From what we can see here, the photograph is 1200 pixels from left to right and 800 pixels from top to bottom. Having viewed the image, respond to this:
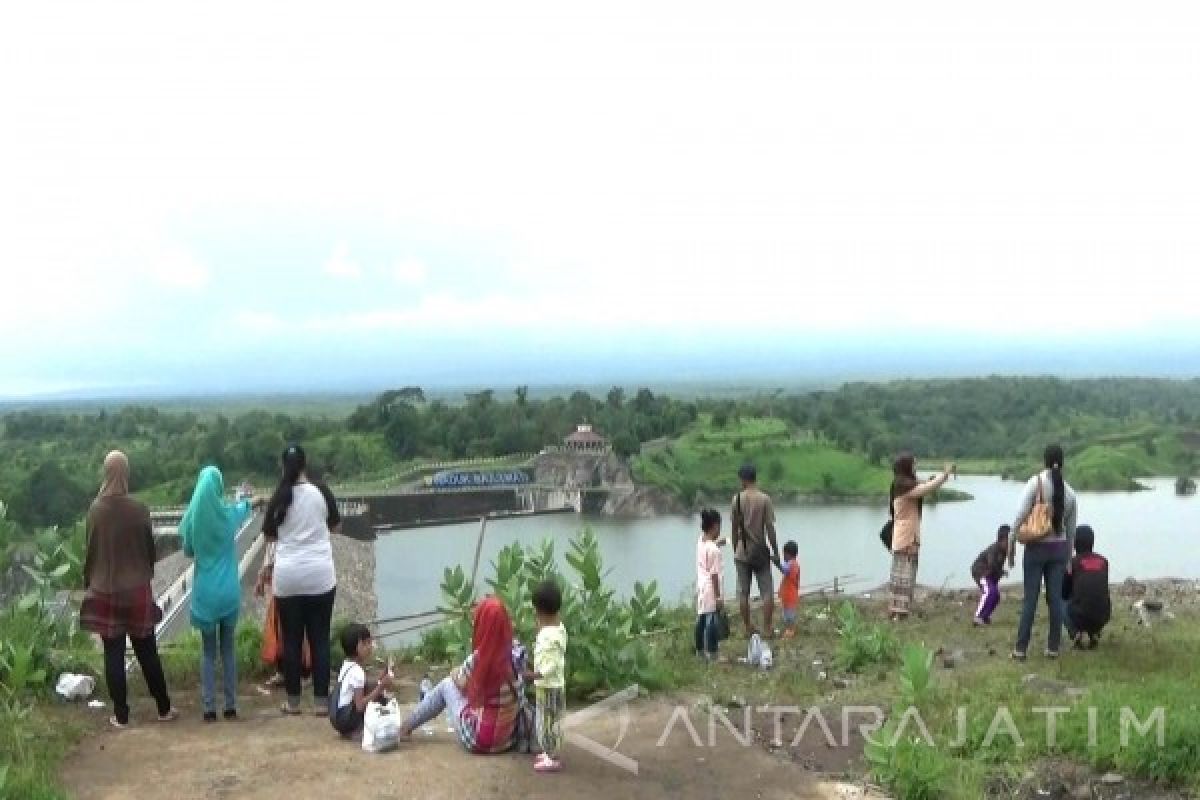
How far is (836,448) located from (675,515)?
19.3 m

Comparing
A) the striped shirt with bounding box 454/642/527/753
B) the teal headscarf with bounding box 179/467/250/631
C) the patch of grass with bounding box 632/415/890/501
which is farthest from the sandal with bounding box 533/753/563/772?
the patch of grass with bounding box 632/415/890/501

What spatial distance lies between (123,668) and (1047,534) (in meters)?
5.58

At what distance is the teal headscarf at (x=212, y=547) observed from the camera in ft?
18.0

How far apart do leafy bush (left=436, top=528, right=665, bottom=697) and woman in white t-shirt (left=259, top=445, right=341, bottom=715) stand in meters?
1.10

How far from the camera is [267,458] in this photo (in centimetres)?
5216

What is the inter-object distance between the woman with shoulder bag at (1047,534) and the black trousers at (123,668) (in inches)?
208

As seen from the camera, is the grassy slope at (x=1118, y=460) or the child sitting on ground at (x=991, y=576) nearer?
the child sitting on ground at (x=991, y=576)

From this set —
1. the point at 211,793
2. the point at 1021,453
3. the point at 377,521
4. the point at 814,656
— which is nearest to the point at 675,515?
the point at 377,521

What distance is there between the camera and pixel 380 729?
16.6 feet

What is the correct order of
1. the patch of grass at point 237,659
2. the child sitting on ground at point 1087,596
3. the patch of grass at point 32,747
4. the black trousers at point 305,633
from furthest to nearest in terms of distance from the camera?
the child sitting on ground at point 1087,596, the patch of grass at point 237,659, the black trousers at point 305,633, the patch of grass at point 32,747

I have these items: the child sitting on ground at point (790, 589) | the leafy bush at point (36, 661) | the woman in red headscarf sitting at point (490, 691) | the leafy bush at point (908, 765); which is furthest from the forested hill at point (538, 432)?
the leafy bush at point (908, 765)

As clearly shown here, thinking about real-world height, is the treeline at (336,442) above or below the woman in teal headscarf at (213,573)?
below

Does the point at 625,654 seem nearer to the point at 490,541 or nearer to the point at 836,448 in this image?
the point at 490,541

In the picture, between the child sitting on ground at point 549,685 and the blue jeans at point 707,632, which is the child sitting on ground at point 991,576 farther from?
the child sitting on ground at point 549,685
